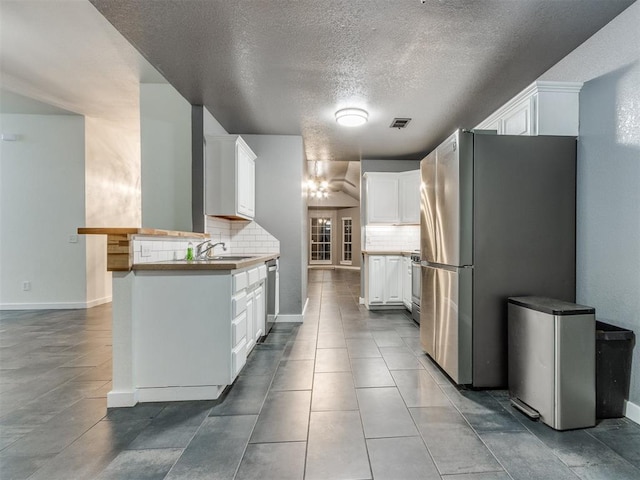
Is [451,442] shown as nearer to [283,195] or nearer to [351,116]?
[351,116]

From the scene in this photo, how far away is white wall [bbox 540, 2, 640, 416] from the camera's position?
6.13ft

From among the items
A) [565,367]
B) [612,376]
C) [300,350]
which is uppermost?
[565,367]

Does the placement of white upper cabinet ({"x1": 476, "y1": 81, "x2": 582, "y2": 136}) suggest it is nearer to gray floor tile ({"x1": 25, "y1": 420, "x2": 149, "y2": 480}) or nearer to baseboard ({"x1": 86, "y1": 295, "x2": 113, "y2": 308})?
gray floor tile ({"x1": 25, "y1": 420, "x2": 149, "y2": 480})

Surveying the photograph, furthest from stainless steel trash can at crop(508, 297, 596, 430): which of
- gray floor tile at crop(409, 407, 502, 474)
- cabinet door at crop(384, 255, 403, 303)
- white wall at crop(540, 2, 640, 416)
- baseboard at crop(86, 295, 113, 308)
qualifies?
baseboard at crop(86, 295, 113, 308)

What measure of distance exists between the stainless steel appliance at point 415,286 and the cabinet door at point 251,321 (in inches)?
87.0

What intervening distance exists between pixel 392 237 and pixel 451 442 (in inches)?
158

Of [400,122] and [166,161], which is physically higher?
[400,122]

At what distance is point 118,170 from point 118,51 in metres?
3.24

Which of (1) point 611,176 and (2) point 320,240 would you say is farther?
(2) point 320,240

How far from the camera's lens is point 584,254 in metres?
2.21

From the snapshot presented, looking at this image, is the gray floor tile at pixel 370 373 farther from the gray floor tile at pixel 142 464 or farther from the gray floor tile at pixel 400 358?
the gray floor tile at pixel 142 464

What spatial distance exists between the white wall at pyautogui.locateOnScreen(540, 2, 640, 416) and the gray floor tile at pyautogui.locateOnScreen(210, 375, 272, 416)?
2276 millimetres

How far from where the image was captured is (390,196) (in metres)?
5.12

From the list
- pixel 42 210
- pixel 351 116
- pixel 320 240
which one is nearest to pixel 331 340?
pixel 351 116
